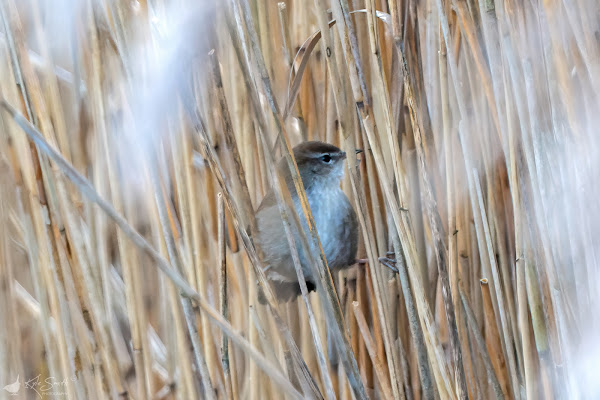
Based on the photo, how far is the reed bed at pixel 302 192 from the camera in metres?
0.65

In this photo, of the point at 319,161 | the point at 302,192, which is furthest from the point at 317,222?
the point at 302,192

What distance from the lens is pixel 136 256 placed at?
0.90 metres

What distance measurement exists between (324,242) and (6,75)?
618 millimetres

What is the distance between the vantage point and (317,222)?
1.18 m

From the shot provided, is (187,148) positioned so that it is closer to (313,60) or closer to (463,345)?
(313,60)

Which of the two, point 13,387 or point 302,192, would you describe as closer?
point 302,192

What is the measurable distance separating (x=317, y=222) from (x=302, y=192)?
55cm

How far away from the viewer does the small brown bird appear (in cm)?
110

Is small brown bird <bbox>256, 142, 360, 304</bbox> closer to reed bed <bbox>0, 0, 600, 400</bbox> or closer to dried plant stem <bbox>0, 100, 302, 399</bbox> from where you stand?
reed bed <bbox>0, 0, 600, 400</bbox>

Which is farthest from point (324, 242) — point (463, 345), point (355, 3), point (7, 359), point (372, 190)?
point (7, 359)
